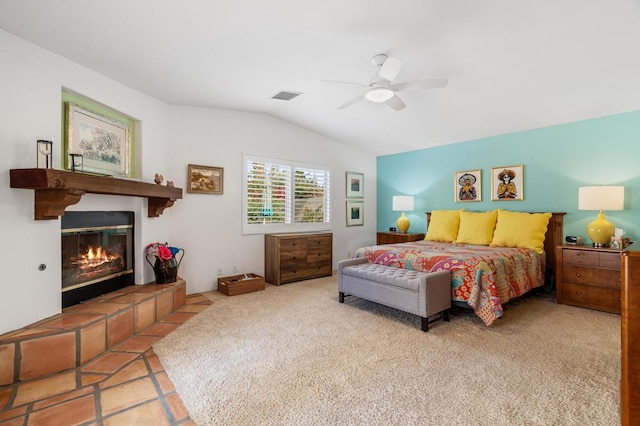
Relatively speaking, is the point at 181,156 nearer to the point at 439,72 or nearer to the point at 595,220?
the point at 439,72

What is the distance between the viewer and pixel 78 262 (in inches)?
116

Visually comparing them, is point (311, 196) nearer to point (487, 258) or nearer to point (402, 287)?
point (402, 287)

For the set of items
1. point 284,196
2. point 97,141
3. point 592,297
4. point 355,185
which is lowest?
point 592,297

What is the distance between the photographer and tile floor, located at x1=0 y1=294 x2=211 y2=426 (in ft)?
5.75

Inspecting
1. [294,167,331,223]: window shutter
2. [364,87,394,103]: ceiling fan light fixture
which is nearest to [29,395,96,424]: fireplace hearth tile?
[364,87,394,103]: ceiling fan light fixture

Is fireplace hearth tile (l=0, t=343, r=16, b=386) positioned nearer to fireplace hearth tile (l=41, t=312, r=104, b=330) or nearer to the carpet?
fireplace hearth tile (l=41, t=312, r=104, b=330)

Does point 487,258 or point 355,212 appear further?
point 355,212

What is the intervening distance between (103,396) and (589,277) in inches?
192

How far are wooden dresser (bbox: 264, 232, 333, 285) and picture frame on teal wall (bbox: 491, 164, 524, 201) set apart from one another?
284 centimetres

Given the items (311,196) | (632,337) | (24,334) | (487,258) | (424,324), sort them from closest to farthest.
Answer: (632,337) → (24,334) → (424,324) → (487,258) → (311,196)

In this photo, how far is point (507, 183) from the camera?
4.80 m

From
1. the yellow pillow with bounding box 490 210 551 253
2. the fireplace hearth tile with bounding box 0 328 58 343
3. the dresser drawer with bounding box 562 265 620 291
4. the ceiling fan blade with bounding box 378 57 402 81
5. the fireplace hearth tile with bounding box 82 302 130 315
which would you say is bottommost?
the fireplace hearth tile with bounding box 0 328 58 343

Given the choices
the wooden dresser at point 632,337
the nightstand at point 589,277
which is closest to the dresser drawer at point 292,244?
the nightstand at point 589,277

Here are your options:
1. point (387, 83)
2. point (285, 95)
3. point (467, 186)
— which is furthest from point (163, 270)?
point (467, 186)
